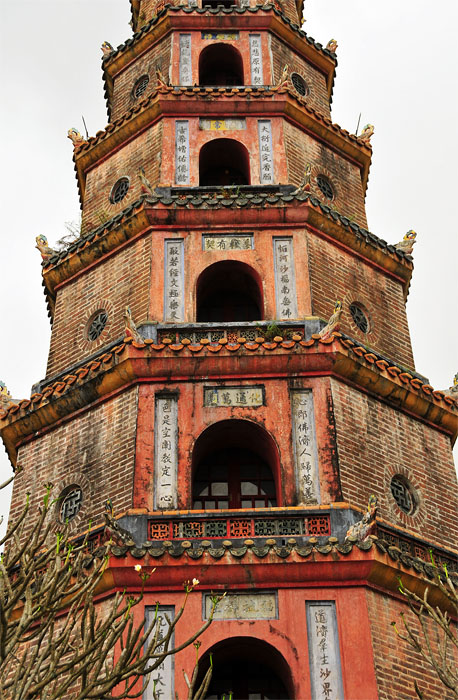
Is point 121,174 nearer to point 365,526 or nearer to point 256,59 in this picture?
point 256,59

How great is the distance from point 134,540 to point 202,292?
532 cm

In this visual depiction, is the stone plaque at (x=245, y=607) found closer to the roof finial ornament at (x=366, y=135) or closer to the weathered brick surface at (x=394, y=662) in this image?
the weathered brick surface at (x=394, y=662)

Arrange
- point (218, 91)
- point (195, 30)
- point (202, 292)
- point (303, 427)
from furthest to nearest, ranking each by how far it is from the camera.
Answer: point (195, 30) → point (218, 91) → point (202, 292) → point (303, 427)

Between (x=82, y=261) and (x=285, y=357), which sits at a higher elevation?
(x=82, y=261)

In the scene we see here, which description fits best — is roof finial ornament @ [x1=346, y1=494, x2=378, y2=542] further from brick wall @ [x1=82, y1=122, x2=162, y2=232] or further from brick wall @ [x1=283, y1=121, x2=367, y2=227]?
brick wall @ [x1=82, y1=122, x2=162, y2=232]

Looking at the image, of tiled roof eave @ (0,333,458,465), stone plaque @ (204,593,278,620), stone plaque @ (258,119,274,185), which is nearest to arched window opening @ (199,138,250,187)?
stone plaque @ (258,119,274,185)

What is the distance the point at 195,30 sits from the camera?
20969 mm

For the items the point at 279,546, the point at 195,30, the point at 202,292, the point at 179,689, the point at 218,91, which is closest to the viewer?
the point at 179,689

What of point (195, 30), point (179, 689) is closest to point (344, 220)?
point (195, 30)

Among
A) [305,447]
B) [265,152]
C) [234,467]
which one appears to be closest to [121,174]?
[265,152]

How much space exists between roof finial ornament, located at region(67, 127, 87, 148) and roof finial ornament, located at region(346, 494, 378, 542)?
10465mm

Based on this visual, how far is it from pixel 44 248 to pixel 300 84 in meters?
6.24

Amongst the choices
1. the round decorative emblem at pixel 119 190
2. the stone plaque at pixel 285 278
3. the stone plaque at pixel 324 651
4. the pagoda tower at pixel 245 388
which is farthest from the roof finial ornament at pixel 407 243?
the stone plaque at pixel 324 651

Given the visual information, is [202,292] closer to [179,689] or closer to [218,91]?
[218,91]
